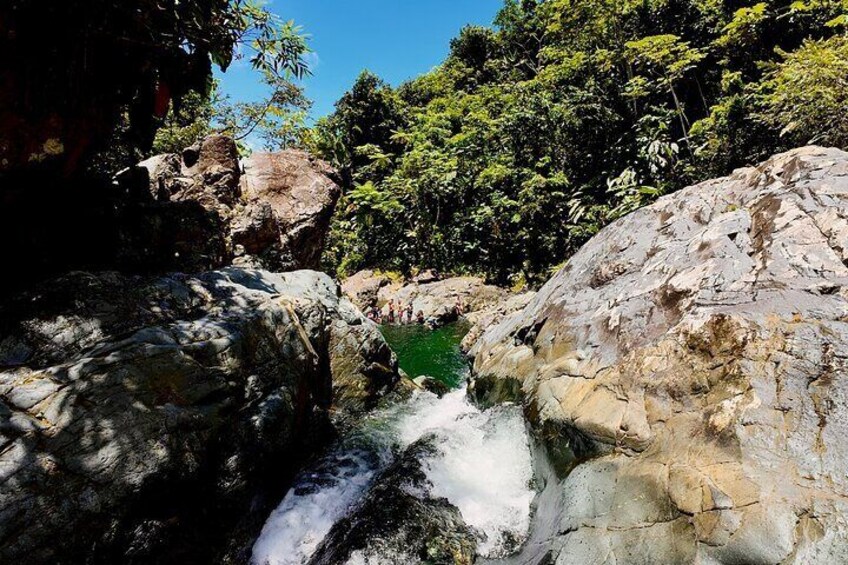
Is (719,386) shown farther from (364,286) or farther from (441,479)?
(364,286)

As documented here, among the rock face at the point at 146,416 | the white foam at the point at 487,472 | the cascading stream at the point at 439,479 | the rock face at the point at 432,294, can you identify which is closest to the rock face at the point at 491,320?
the rock face at the point at 432,294

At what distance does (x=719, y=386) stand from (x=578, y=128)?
21762 millimetres

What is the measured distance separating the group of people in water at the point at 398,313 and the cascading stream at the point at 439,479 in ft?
46.4

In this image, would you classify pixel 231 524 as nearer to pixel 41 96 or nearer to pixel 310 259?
pixel 41 96

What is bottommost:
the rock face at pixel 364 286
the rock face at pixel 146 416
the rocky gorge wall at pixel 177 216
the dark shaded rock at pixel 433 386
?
the dark shaded rock at pixel 433 386

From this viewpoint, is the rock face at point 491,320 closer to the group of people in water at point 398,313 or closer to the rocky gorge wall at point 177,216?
the group of people in water at point 398,313

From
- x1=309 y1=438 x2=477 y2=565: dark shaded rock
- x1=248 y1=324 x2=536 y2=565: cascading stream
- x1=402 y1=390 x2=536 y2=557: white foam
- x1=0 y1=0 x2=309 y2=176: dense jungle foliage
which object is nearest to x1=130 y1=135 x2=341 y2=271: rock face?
x1=0 y1=0 x2=309 y2=176: dense jungle foliage

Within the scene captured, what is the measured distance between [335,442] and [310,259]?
11516 millimetres

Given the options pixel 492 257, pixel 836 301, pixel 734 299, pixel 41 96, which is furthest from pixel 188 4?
pixel 492 257

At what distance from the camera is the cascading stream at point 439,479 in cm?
568

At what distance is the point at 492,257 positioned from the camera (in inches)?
1101

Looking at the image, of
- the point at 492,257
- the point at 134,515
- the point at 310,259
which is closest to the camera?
the point at 134,515

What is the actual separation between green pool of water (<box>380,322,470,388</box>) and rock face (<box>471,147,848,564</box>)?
270 inches

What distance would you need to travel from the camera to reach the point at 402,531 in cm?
556
